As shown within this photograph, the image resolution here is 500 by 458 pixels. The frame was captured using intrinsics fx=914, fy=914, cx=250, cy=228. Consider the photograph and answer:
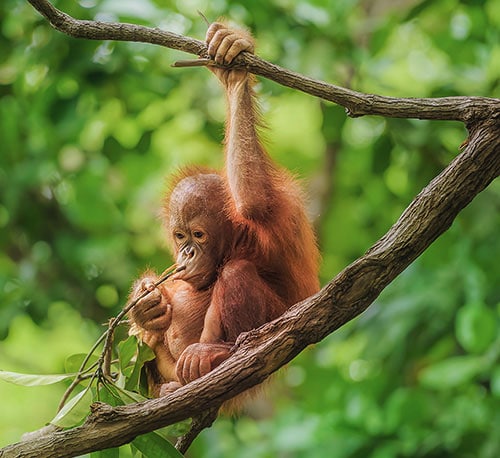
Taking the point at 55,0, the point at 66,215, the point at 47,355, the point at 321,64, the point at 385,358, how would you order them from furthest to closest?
the point at 47,355, the point at 66,215, the point at 385,358, the point at 321,64, the point at 55,0

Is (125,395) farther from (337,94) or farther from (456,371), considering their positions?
(456,371)

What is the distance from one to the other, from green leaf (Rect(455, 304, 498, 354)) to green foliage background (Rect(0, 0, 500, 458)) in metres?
0.01

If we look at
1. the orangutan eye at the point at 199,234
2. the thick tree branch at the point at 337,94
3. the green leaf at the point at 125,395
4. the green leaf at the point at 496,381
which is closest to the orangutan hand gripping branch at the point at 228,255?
the orangutan eye at the point at 199,234

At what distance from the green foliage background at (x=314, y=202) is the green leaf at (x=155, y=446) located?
206 cm

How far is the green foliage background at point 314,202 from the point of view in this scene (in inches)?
226

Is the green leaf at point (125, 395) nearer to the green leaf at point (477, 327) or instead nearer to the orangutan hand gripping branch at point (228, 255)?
the orangutan hand gripping branch at point (228, 255)

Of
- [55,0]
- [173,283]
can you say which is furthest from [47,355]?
[173,283]

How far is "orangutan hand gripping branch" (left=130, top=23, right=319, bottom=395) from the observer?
3.10 meters

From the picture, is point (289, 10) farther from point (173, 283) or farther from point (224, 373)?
point (224, 373)

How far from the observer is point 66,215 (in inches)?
291

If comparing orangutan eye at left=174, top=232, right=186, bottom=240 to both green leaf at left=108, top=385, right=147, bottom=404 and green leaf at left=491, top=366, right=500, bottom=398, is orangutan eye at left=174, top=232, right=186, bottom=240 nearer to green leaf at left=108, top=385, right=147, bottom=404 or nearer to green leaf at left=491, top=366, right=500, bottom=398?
green leaf at left=108, top=385, right=147, bottom=404

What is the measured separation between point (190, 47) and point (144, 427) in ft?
3.70

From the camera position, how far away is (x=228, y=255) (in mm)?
3379

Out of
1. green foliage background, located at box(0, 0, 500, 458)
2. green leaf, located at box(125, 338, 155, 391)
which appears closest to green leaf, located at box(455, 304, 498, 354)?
green foliage background, located at box(0, 0, 500, 458)
